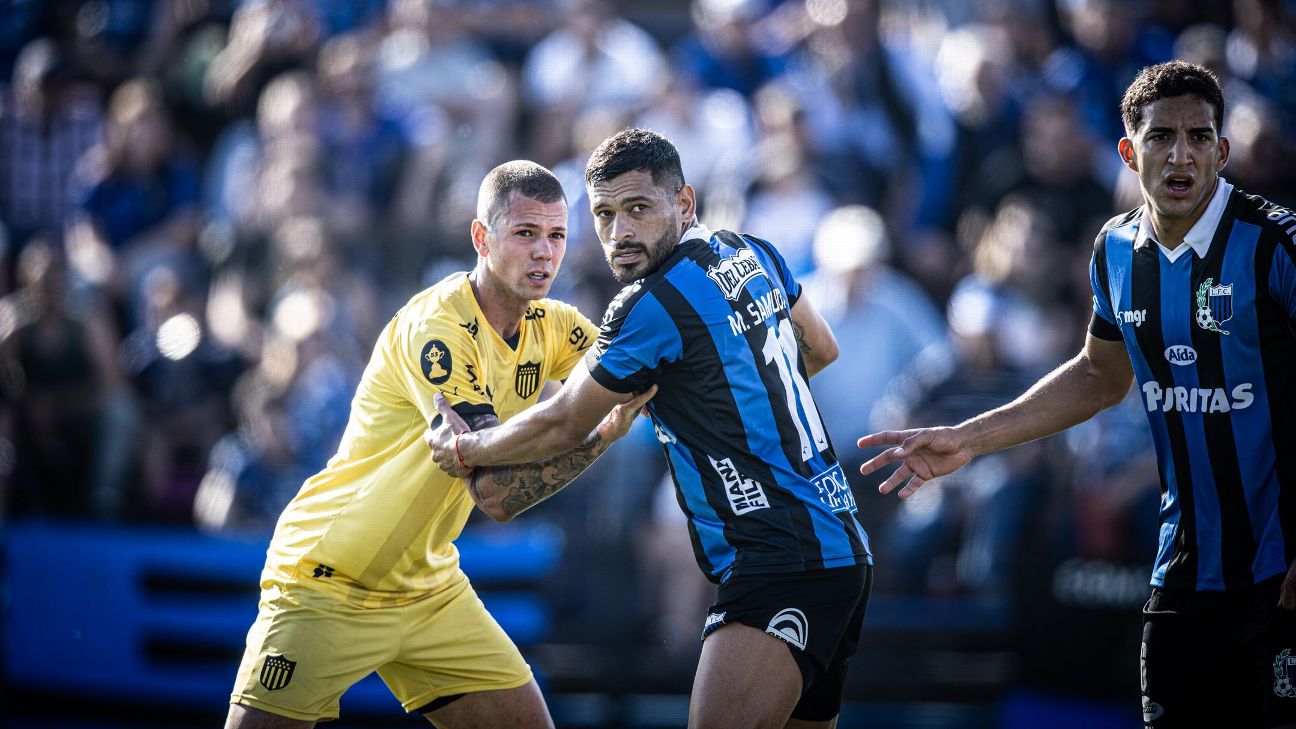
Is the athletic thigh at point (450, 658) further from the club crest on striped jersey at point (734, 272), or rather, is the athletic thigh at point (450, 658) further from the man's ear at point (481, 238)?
the club crest on striped jersey at point (734, 272)

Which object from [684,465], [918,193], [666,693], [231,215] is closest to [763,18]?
[918,193]

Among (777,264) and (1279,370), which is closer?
(1279,370)

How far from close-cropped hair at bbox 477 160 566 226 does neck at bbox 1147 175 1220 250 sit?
2340 mm

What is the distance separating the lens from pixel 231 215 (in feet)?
39.1

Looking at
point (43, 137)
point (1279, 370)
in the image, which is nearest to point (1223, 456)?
point (1279, 370)

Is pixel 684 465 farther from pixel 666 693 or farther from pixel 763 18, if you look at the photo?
pixel 763 18

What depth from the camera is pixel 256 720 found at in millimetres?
5387

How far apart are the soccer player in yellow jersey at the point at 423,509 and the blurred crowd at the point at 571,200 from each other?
4.18 metres

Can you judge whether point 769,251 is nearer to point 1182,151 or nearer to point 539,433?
point 539,433

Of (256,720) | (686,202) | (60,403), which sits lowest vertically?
(256,720)

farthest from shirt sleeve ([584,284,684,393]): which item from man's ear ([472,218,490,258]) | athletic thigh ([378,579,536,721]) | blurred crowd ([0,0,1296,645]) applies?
blurred crowd ([0,0,1296,645])

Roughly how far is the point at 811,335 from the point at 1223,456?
5.54 ft

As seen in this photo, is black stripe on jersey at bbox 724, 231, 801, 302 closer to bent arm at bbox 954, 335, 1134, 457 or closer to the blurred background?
bent arm at bbox 954, 335, 1134, 457

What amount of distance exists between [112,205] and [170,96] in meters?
1.21
